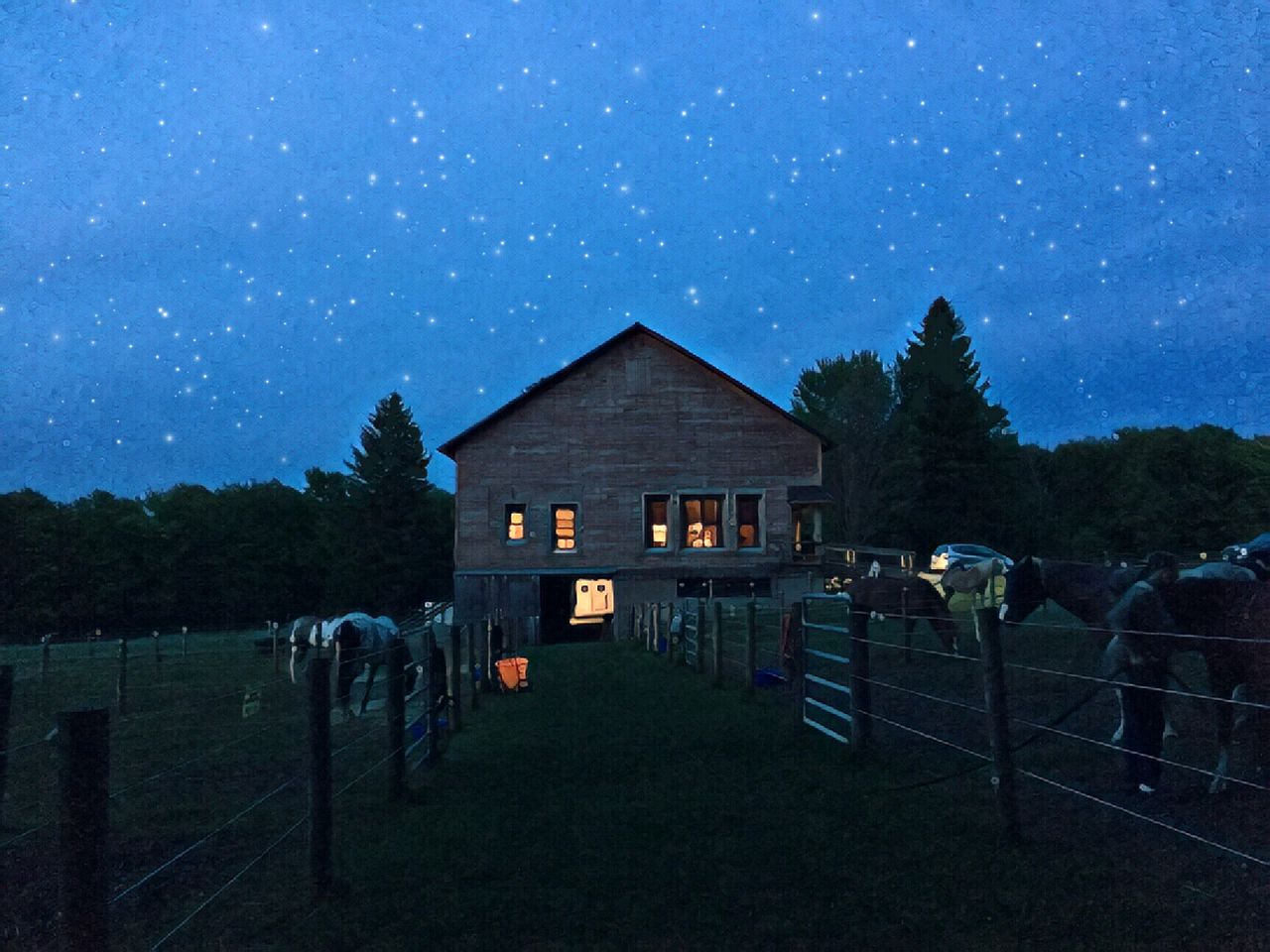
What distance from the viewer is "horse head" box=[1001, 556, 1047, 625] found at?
13.7m

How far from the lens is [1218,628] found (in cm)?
832

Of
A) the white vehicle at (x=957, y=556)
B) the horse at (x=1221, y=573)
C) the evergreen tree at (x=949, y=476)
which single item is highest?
the evergreen tree at (x=949, y=476)

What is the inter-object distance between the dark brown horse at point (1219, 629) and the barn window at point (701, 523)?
28.3m

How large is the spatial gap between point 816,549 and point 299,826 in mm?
31816

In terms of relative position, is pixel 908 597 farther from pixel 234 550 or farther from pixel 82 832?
pixel 234 550

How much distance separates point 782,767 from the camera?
947 centimetres

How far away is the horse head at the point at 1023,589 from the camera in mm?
13672

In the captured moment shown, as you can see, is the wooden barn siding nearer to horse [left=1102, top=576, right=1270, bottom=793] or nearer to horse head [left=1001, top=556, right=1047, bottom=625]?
horse head [left=1001, top=556, right=1047, bottom=625]

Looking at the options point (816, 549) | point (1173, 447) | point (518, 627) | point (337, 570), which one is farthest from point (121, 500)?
point (1173, 447)

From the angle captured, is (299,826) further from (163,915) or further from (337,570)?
(337,570)

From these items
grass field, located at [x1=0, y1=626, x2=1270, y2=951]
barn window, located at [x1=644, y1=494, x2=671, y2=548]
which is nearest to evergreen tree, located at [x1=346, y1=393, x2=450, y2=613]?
barn window, located at [x1=644, y1=494, x2=671, y2=548]

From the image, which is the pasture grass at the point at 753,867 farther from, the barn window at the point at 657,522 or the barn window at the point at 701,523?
the barn window at the point at 701,523

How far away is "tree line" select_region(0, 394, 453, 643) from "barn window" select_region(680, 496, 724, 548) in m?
30.2

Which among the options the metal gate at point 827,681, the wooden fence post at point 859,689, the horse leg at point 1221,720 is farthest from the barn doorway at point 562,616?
the horse leg at point 1221,720
